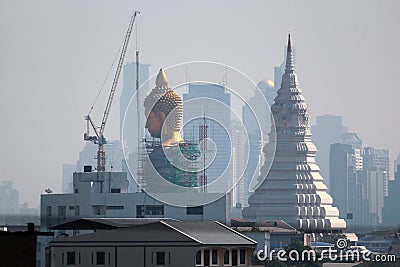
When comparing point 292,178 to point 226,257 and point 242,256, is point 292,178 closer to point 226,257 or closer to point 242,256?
point 242,256

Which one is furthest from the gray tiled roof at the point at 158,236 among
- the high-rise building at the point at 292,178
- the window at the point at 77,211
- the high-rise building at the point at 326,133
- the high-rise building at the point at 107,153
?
the high-rise building at the point at 326,133

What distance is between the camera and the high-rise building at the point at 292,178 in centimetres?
9150

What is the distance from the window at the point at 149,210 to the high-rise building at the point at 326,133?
A: 177 feet

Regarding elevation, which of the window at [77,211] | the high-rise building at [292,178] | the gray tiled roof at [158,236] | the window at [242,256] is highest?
the high-rise building at [292,178]

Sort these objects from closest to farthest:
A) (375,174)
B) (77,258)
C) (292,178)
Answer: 1. (77,258)
2. (292,178)
3. (375,174)

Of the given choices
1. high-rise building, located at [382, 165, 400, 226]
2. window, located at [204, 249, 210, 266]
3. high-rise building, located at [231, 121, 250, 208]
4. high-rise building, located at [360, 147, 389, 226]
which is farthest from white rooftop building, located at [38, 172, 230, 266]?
high-rise building, located at [360, 147, 389, 226]

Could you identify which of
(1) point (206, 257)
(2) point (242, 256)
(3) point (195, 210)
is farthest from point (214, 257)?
(3) point (195, 210)

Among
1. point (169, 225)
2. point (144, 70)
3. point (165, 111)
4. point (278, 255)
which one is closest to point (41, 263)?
point (169, 225)

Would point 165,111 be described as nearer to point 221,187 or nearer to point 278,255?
point 221,187

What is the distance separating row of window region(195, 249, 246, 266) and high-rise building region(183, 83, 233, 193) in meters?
49.5

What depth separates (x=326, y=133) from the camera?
13588 centimetres

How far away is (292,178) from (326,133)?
4101cm

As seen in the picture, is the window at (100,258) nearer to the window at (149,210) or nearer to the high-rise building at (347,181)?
the window at (149,210)

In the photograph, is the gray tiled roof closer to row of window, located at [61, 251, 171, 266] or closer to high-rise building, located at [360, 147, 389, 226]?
row of window, located at [61, 251, 171, 266]
